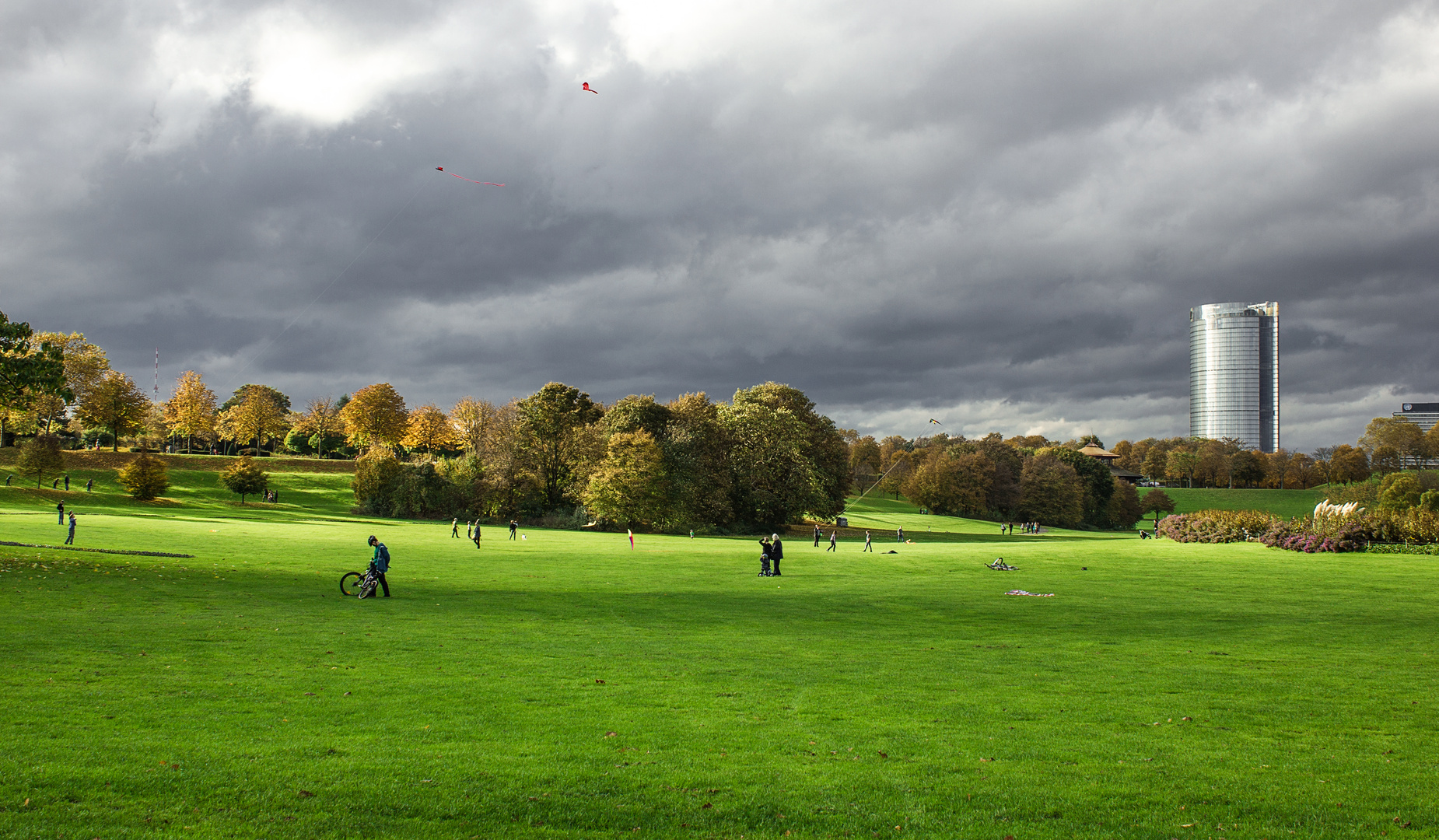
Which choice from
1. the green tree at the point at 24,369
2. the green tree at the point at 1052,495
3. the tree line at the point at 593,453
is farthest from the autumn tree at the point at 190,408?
the green tree at the point at 1052,495

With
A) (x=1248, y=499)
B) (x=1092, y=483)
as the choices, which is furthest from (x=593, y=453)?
(x=1248, y=499)

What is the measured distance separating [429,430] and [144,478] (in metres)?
48.5

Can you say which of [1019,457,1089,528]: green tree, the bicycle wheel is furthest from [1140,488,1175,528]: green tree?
the bicycle wheel

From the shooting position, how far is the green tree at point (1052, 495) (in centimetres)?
11744

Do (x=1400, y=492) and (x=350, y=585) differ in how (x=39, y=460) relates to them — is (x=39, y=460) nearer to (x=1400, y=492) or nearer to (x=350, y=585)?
(x=350, y=585)

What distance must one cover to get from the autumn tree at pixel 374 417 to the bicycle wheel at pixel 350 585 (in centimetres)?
9816

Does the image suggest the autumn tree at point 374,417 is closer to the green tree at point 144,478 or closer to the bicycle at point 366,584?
the green tree at point 144,478

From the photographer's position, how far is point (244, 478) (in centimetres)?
8831

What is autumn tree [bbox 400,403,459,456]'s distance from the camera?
126m

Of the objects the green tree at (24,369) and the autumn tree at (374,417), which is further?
the autumn tree at (374,417)

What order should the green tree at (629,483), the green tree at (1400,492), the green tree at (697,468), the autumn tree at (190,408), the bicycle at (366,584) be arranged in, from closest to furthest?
the bicycle at (366,584), the green tree at (629,483), the green tree at (697,468), the green tree at (1400,492), the autumn tree at (190,408)

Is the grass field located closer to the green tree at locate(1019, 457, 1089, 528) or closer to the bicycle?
the bicycle

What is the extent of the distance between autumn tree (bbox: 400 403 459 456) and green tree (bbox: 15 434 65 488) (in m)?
45.9

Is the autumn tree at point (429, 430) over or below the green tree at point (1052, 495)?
over
